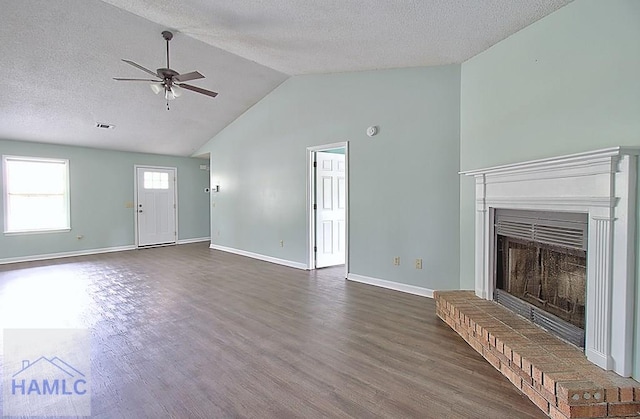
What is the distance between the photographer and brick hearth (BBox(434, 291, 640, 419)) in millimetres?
1634

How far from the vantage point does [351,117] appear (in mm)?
4535

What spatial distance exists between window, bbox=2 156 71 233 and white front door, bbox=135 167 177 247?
4.78 feet

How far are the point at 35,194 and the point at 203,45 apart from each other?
5.21m

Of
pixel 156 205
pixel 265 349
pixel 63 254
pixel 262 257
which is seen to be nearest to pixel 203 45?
pixel 262 257

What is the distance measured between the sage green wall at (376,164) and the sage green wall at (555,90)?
0.29m

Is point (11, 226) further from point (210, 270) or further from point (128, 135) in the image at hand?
point (210, 270)

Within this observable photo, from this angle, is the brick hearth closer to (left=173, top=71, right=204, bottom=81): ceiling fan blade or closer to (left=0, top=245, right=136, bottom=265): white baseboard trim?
(left=173, top=71, right=204, bottom=81): ceiling fan blade

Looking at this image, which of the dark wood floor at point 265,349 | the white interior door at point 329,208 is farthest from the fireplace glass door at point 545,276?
the white interior door at point 329,208

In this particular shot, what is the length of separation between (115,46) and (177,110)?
192 cm

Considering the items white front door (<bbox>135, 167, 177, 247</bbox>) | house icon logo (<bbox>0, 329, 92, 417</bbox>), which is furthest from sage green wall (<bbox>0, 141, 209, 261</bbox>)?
house icon logo (<bbox>0, 329, 92, 417</bbox>)

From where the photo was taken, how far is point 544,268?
8.15ft

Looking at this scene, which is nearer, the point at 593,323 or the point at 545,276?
the point at 593,323

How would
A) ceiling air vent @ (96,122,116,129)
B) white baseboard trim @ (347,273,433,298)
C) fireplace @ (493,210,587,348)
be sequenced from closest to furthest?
1. fireplace @ (493,210,587,348)
2. white baseboard trim @ (347,273,433,298)
3. ceiling air vent @ (96,122,116,129)

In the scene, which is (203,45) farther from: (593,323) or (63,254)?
(63,254)
